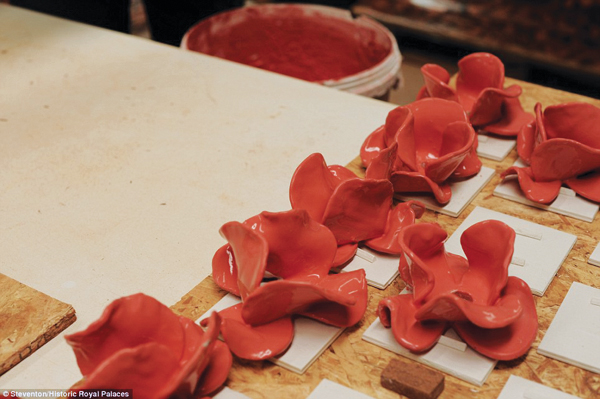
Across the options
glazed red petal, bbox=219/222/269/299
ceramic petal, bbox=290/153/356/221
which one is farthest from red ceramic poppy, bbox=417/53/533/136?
glazed red petal, bbox=219/222/269/299

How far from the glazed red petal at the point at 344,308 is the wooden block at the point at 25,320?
17.0 inches

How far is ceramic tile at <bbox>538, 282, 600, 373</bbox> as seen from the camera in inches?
39.4

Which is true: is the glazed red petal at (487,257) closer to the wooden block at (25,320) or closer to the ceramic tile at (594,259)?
the ceramic tile at (594,259)

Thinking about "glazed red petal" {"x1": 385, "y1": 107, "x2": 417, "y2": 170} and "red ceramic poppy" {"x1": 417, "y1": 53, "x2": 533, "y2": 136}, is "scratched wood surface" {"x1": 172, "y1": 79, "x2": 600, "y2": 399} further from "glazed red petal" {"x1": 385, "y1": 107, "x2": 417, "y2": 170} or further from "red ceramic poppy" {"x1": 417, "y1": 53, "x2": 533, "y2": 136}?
"red ceramic poppy" {"x1": 417, "y1": 53, "x2": 533, "y2": 136}

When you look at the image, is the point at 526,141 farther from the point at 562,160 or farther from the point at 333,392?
the point at 333,392

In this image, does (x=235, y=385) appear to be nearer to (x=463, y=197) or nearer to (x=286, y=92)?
(x=463, y=197)

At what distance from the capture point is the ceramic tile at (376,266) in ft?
3.81

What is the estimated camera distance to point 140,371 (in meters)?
0.86

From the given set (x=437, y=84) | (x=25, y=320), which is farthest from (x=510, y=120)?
(x=25, y=320)

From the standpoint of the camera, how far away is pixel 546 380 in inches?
38.1

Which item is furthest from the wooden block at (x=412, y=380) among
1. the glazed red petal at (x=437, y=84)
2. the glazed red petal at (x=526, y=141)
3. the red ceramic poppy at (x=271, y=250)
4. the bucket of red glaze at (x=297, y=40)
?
the bucket of red glaze at (x=297, y=40)

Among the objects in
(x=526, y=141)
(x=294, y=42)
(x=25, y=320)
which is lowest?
(x=294, y=42)

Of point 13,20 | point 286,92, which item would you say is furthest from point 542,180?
point 13,20

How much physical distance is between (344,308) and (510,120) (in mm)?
806
